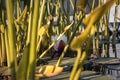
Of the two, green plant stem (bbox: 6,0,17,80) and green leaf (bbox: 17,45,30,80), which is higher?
green plant stem (bbox: 6,0,17,80)

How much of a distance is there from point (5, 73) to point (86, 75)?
235mm

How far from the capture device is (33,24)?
393 mm

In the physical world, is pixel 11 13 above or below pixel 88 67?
above

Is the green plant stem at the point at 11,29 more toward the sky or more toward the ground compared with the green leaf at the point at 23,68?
more toward the sky

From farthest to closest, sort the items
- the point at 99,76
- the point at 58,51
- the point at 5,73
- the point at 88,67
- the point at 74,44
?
the point at 58,51 < the point at 88,67 < the point at 99,76 < the point at 5,73 < the point at 74,44

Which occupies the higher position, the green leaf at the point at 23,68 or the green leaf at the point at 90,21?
the green leaf at the point at 90,21

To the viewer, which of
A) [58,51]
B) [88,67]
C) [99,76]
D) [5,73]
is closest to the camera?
[5,73]

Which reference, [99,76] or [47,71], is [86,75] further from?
[47,71]

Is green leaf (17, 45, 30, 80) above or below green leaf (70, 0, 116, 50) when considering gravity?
below

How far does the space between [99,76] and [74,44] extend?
528mm

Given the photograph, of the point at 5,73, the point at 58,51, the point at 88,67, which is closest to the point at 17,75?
the point at 5,73

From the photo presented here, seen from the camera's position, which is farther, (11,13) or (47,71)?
(47,71)

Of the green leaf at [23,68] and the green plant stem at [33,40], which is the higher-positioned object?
the green plant stem at [33,40]

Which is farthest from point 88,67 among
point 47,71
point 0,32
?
point 47,71
